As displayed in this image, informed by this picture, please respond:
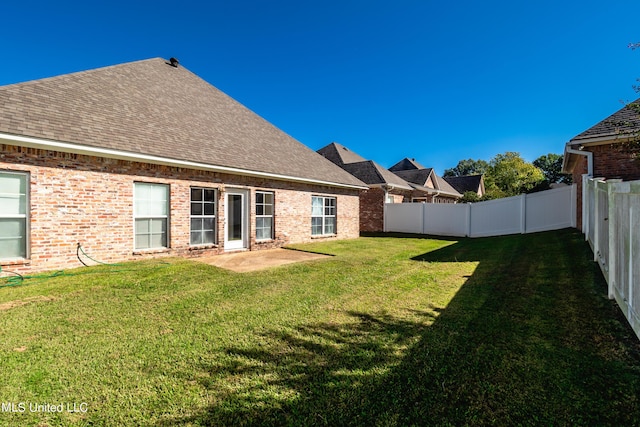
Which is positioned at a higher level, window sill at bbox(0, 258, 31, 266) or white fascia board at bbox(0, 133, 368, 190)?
white fascia board at bbox(0, 133, 368, 190)

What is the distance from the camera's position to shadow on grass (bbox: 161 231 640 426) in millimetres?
2152

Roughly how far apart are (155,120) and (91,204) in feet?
12.2

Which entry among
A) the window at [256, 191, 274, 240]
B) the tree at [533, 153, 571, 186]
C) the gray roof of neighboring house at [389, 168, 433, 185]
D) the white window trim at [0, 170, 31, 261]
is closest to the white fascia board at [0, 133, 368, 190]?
the white window trim at [0, 170, 31, 261]

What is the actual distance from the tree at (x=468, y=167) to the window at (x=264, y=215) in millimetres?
73025

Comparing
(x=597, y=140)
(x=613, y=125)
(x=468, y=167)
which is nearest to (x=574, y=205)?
(x=613, y=125)

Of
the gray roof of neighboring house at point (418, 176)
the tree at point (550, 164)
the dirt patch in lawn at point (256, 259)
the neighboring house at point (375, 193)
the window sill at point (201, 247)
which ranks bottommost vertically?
the dirt patch in lawn at point (256, 259)

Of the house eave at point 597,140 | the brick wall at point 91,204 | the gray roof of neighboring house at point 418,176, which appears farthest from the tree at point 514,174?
the brick wall at point 91,204

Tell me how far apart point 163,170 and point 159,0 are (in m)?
7.74

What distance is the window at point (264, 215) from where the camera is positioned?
36.8 feet

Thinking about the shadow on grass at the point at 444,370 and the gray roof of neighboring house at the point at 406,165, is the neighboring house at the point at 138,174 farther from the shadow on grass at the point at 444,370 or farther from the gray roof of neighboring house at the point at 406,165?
the gray roof of neighboring house at the point at 406,165

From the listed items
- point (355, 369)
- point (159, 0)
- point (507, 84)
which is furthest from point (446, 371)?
point (507, 84)

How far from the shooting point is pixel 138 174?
26.3ft

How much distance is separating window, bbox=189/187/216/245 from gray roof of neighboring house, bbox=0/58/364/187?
3.62ft

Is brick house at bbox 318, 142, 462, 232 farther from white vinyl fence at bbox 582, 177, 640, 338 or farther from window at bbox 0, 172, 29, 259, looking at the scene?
window at bbox 0, 172, 29, 259
